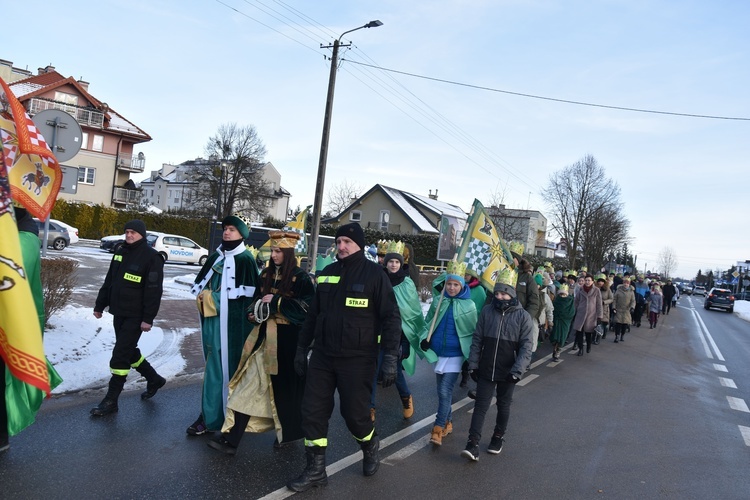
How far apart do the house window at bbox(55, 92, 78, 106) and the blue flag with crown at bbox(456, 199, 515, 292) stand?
46907 mm

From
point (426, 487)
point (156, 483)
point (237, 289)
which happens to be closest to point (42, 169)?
point (237, 289)

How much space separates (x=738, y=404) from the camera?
8734 millimetres

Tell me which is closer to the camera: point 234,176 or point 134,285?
point 134,285

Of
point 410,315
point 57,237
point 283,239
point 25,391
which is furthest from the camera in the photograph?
point 57,237

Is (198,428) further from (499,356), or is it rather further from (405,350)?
(499,356)

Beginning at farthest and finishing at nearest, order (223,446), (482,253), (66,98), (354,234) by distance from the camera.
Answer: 1. (66,98)
2. (482,253)
3. (223,446)
4. (354,234)

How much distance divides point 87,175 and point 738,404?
1998 inches

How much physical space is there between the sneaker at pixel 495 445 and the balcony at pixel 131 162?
51.0 m

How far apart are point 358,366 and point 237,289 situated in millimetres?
1405

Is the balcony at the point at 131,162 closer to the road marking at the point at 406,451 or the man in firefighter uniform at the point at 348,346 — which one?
the road marking at the point at 406,451

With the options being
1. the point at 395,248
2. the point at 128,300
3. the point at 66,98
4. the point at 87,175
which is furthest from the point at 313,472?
the point at 87,175

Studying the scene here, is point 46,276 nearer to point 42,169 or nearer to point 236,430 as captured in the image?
point 42,169

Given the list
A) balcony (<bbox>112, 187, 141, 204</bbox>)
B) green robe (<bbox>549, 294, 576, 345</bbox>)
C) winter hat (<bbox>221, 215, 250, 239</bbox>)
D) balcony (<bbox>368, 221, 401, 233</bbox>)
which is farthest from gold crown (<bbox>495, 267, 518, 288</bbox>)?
balcony (<bbox>112, 187, 141, 204</bbox>)

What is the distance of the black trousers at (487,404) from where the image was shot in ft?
17.6
